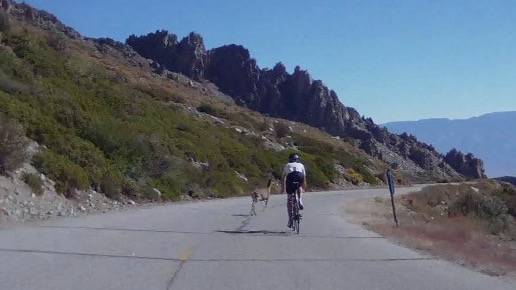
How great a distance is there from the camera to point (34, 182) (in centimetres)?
2367

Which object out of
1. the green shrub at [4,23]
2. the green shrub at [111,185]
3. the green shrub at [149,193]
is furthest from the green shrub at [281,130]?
the green shrub at [111,185]

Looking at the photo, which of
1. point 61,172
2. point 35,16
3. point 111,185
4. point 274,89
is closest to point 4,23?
point 111,185

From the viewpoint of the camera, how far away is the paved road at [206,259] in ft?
38.7

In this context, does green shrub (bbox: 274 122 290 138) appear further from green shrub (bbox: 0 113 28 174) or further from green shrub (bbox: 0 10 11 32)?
green shrub (bbox: 0 113 28 174)

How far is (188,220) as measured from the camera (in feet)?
75.7

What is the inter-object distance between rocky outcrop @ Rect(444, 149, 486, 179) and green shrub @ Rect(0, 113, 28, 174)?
110 metres

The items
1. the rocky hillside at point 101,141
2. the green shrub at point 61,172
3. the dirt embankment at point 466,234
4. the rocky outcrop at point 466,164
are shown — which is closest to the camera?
the dirt embankment at point 466,234

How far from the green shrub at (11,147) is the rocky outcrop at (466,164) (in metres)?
110

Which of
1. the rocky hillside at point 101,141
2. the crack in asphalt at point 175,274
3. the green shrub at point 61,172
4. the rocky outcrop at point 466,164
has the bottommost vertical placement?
the crack in asphalt at point 175,274

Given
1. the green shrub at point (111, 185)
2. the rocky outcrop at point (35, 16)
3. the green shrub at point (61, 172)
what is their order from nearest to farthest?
the green shrub at point (61, 172)
the green shrub at point (111, 185)
the rocky outcrop at point (35, 16)

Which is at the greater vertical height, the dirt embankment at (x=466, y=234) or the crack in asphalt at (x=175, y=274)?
the dirt embankment at (x=466, y=234)

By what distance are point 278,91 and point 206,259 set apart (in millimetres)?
121296

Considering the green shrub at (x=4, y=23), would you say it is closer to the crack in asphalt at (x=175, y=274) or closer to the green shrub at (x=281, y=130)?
the crack in asphalt at (x=175, y=274)

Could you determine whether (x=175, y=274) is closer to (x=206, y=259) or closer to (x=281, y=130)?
(x=206, y=259)
